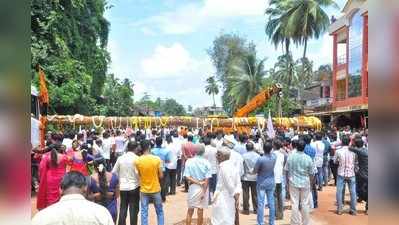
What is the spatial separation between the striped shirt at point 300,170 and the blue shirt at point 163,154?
4403 millimetres

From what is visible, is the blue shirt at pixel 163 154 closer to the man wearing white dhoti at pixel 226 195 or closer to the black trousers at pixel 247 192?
the black trousers at pixel 247 192

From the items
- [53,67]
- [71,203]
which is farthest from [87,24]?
[71,203]

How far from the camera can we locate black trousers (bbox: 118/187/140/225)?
8180 millimetres

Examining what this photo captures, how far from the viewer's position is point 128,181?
26.6 feet

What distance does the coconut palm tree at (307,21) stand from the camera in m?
41.1

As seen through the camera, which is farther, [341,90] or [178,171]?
[341,90]

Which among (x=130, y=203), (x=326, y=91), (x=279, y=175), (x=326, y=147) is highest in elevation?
(x=326, y=91)

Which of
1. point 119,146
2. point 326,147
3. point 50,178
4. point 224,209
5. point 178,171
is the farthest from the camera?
point 119,146

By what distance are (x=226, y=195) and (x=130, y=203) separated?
6.60 ft

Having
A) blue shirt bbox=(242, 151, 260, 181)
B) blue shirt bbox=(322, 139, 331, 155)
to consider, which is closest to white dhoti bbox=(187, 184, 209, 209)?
blue shirt bbox=(242, 151, 260, 181)

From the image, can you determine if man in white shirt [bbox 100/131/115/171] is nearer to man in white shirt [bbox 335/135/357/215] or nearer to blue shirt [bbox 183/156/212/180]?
blue shirt [bbox 183/156/212/180]

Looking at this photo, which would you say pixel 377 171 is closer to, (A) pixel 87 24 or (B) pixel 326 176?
(B) pixel 326 176

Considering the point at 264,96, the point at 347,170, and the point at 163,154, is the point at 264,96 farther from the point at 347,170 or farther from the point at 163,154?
the point at 347,170

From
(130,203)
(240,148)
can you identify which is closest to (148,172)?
(130,203)
